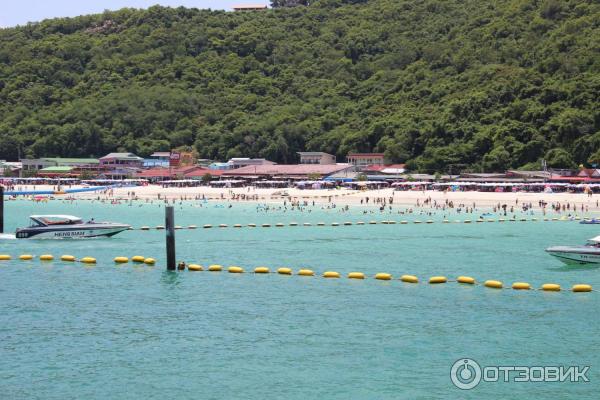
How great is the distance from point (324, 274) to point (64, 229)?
2120 centimetres

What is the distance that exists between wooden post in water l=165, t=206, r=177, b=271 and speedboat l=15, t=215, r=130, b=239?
1504 cm

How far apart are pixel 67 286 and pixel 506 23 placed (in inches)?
6285

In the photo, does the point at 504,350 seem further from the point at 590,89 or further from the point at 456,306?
the point at 590,89

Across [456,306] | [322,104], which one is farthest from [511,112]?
[456,306]

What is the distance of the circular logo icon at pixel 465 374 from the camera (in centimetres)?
2753

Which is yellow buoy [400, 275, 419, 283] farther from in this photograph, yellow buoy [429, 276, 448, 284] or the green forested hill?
the green forested hill

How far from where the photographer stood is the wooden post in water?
4481cm

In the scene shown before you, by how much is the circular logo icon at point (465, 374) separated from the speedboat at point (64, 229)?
116ft

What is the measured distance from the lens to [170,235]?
45.0 meters

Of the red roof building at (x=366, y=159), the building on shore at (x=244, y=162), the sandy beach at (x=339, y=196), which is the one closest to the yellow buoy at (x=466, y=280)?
the sandy beach at (x=339, y=196)

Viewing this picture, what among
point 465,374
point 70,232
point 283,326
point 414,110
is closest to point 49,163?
point 414,110

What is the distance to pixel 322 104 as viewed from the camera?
178250 millimetres

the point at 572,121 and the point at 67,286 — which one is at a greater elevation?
the point at 572,121

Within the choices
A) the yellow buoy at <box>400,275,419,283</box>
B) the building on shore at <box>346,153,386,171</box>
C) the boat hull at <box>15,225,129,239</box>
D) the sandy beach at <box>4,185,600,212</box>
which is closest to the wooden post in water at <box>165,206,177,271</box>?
the yellow buoy at <box>400,275,419,283</box>
